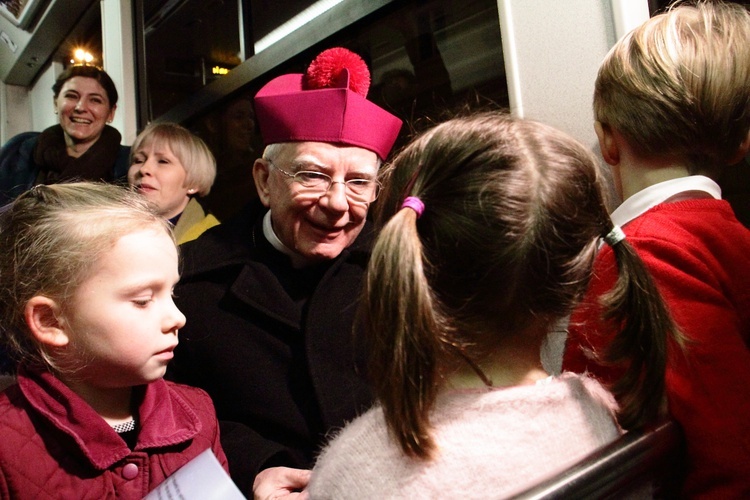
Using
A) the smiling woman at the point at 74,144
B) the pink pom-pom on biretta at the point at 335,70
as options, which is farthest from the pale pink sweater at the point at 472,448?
the smiling woman at the point at 74,144

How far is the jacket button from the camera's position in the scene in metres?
0.95

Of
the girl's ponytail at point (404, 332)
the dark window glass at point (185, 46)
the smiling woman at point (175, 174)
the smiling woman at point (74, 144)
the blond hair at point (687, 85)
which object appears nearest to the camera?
the girl's ponytail at point (404, 332)

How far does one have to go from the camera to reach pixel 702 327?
87 cm

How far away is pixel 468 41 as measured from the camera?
189 centimetres

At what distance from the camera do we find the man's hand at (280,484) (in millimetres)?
1103

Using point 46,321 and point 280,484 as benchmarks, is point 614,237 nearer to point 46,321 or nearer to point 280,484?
point 280,484

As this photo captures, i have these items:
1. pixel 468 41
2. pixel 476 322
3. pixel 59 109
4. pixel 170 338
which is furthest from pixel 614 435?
pixel 59 109

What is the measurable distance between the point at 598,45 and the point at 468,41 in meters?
0.58

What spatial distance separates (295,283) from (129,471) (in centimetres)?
60

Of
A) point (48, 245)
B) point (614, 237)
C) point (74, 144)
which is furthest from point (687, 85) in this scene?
point (74, 144)

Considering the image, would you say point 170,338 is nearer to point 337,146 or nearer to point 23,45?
point 337,146

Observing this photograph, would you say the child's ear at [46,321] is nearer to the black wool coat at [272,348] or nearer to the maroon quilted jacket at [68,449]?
the maroon quilted jacket at [68,449]

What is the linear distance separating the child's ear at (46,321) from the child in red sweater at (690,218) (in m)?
0.80

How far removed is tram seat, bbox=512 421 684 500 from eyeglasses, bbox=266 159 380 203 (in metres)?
0.80
